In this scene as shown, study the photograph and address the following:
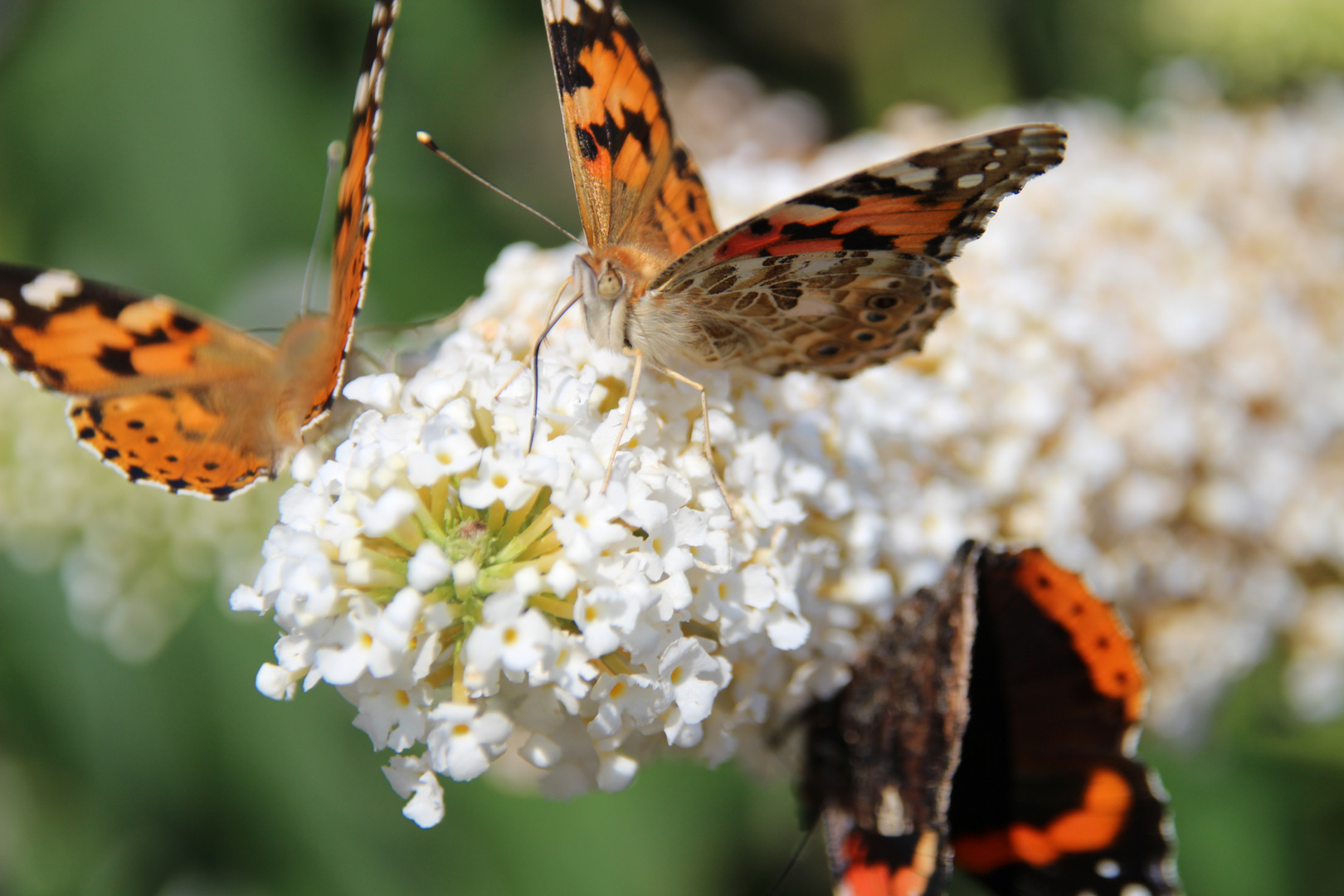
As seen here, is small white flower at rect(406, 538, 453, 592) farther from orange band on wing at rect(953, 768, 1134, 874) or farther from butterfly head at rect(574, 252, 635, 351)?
orange band on wing at rect(953, 768, 1134, 874)

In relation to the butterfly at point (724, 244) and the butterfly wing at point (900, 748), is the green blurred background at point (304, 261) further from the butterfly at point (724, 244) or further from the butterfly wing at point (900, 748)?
the butterfly at point (724, 244)

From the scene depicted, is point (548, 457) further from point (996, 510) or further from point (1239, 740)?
point (1239, 740)

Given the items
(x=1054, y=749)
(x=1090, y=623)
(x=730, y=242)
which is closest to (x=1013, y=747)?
(x=1054, y=749)

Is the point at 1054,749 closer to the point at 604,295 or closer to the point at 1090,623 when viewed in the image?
the point at 1090,623

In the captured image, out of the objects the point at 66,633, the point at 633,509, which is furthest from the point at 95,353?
the point at 66,633

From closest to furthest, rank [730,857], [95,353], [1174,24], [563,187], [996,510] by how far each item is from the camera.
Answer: [95,353]
[996,510]
[730,857]
[1174,24]
[563,187]

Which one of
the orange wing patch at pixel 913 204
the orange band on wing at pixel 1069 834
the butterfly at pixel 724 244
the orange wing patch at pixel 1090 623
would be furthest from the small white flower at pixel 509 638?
the orange band on wing at pixel 1069 834

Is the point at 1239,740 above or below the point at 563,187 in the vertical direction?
below

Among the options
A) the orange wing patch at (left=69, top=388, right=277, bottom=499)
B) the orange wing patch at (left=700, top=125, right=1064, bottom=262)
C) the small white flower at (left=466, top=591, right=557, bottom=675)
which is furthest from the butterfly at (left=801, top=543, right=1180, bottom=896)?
the orange wing patch at (left=69, top=388, right=277, bottom=499)
